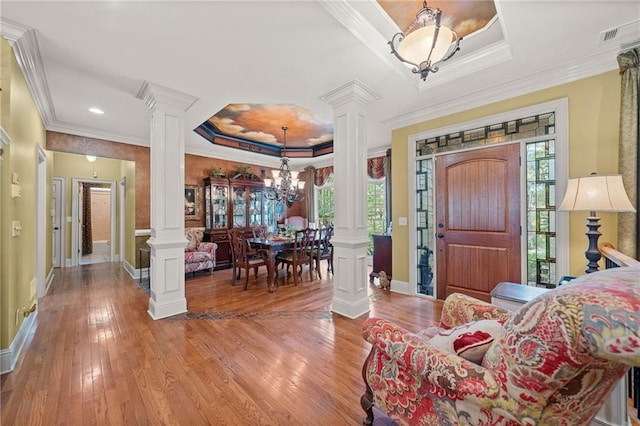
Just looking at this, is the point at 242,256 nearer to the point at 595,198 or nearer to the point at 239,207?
the point at 239,207

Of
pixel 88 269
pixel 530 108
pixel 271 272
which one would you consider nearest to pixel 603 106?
pixel 530 108

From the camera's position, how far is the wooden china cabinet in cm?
572

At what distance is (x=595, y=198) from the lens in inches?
75.1

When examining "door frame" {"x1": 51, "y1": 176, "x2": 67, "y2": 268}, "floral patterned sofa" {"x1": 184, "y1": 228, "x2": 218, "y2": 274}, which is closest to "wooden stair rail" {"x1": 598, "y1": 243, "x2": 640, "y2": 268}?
"floral patterned sofa" {"x1": 184, "y1": 228, "x2": 218, "y2": 274}

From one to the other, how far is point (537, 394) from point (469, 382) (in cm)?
20

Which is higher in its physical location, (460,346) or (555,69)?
(555,69)

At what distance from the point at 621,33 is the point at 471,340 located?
2.97 metres

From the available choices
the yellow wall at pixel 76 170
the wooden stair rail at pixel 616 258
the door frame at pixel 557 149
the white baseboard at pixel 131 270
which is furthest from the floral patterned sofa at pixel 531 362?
the yellow wall at pixel 76 170

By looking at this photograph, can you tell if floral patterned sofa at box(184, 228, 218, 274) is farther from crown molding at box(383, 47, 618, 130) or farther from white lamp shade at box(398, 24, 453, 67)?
white lamp shade at box(398, 24, 453, 67)

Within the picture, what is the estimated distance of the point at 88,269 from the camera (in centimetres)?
557

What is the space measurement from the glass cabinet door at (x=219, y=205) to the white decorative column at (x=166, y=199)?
106 inches

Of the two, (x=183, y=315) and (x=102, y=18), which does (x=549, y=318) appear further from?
(x=183, y=315)

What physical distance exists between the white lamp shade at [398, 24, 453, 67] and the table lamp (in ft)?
4.81

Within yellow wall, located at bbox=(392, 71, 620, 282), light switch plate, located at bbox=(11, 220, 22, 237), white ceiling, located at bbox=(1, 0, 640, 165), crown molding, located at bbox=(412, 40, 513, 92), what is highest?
crown molding, located at bbox=(412, 40, 513, 92)
